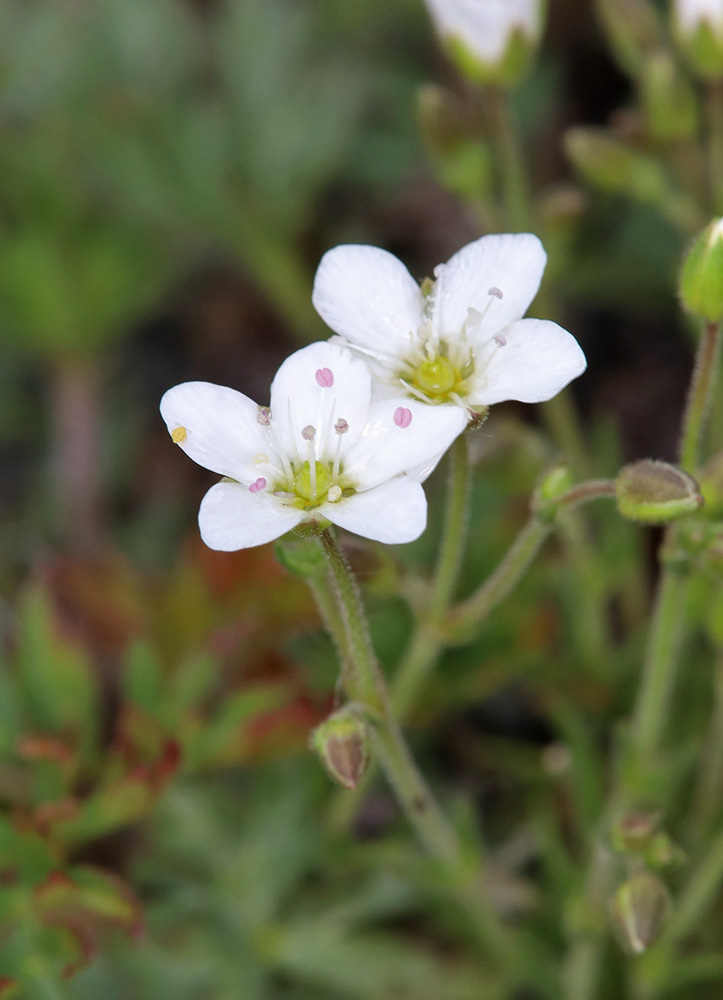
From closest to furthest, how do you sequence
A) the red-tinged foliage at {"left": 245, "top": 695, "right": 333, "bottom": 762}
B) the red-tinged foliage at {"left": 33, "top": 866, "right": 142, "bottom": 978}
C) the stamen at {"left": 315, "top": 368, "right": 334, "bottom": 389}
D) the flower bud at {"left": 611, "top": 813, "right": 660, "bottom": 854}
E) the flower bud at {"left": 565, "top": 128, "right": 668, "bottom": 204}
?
the stamen at {"left": 315, "top": 368, "right": 334, "bottom": 389} → the flower bud at {"left": 611, "top": 813, "right": 660, "bottom": 854} → the red-tinged foliage at {"left": 33, "top": 866, "right": 142, "bottom": 978} → the red-tinged foliage at {"left": 245, "top": 695, "right": 333, "bottom": 762} → the flower bud at {"left": 565, "top": 128, "right": 668, "bottom": 204}

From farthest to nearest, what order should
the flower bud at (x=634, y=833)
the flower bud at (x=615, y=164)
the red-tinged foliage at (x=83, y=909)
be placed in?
the flower bud at (x=615, y=164) < the red-tinged foliage at (x=83, y=909) < the flower bud at (x=634, y=833)

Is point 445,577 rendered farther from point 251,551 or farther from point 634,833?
point 251,551

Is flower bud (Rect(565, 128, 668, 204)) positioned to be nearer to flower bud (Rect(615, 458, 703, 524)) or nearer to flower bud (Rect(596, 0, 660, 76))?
flower bud (Rect(596, 0, 660, 76))

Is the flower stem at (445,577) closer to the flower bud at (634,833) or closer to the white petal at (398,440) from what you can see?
the white petal at (398,440)

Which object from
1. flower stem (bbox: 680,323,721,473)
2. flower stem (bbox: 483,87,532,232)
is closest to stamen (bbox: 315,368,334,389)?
flower stem (bbox: 680,323,721,473)

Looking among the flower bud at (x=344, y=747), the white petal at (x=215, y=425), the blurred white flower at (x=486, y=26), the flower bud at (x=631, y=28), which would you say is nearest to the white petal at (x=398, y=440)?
the white petal at (x=215, y=425)
